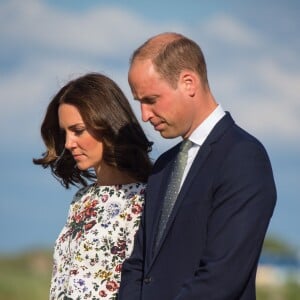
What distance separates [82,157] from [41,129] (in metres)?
0.47

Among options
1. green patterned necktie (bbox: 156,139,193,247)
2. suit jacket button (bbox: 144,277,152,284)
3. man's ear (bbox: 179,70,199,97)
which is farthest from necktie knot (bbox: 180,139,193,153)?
suit jacket button (bbox: 144,277,152,284)

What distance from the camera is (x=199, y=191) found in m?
3.79

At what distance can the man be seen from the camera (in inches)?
145

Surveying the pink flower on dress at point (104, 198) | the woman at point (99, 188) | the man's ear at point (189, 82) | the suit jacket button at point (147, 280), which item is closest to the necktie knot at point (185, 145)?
the man's ear at point (189, 82)

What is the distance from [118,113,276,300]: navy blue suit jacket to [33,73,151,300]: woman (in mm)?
597

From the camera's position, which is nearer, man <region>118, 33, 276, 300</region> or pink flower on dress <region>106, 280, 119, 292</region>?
man <region>118, 33, 276, 300</region>

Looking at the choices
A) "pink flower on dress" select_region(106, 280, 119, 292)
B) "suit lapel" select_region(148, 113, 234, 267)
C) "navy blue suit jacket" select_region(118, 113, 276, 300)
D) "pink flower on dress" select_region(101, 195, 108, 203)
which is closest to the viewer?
"navy blue suit jacket" select_region(118, 113, 276, 300)

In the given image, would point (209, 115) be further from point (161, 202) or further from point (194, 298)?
point (194, 298)

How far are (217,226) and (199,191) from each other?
15 cm

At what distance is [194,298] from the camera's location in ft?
12.1

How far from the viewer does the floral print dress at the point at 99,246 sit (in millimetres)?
4551

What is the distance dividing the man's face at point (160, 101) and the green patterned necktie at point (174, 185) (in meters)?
0.15

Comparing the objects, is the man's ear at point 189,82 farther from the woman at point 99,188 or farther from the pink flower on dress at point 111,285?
the pink flower on dress at point 111,285

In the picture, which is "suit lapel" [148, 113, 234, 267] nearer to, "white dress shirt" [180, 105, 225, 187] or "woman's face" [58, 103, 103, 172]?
"white dress shirt" [180, 105, 225, 187]
